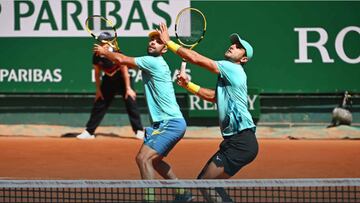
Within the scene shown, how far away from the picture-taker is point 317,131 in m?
11.9

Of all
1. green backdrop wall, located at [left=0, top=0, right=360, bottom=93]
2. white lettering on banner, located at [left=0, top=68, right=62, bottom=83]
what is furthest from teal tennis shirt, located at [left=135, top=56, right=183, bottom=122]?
white lettering on banner, located at [left=0, top=68, right=62, bottom=83]

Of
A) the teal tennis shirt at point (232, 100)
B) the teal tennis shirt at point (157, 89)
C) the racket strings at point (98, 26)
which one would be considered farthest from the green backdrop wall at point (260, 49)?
the teal tennis shirt at point (232, 100)

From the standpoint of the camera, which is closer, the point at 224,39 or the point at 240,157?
the point at 240,157

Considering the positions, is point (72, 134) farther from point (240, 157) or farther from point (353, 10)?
point (240, 157)

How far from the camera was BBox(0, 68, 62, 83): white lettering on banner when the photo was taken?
11.8 m

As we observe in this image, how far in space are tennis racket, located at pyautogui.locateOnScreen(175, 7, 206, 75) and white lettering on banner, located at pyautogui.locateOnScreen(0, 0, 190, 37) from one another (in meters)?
3.43

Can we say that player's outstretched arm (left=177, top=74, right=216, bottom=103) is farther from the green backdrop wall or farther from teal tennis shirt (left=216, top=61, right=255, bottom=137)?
the green backdrop wall

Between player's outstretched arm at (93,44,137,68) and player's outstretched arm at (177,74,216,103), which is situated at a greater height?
player's outstretched arm at (93,44,137,68)

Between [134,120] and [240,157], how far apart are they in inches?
221

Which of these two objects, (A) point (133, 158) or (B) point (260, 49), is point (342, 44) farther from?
(A) point (133, 158)

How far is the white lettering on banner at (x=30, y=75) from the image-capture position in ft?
38.7

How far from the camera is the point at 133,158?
9.80 meters

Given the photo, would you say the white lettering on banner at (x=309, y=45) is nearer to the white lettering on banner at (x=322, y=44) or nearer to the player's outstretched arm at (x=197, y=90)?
the white lettering on banner at (x=322, y=44)

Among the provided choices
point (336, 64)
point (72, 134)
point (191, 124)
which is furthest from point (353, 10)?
point (72, 134)
